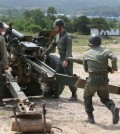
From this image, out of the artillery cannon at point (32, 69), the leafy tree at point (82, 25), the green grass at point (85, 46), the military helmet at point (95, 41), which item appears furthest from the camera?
the leafy tree at point (82, 25)

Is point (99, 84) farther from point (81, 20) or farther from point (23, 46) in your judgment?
point (81, 20)

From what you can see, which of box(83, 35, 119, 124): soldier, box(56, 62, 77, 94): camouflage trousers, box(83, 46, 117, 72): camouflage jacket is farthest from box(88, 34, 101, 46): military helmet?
box(56, 62, 77, 94): camouflage trousers

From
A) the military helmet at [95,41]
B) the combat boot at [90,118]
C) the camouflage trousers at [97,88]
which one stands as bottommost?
the combat boot at [90,118]

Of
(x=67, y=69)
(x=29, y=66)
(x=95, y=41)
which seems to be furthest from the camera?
(x=67, y=69)

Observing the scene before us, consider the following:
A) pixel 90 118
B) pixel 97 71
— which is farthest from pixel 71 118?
pixel 97 71

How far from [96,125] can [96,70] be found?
0.91 metres

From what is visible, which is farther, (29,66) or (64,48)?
(64,48)

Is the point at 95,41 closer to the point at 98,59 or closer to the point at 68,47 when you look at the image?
the point at 98,59

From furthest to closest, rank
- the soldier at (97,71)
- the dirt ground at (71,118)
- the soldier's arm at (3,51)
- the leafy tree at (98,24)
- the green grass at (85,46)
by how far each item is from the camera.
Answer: the leafy tree at (98,24) < the green grass at (85,46) < the soldier's arm at (3,51) < the soldier at (97,71) < the dirt ground at (71,118)

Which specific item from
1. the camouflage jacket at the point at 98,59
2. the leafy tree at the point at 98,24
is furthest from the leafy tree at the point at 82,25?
the camouflage jacket at the point at 98,59

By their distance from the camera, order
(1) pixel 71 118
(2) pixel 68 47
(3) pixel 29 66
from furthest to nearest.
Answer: (2) pixel 68 47 → (3) pixel 29 66 → (1) pixel 71 118

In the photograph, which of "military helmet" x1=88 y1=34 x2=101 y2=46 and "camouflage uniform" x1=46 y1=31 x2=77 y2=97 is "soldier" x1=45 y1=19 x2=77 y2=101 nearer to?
"camouflage uniform" x1=46 y1=31 x2=77 y2=97

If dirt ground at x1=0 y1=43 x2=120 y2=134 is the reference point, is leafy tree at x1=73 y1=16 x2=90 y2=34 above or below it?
below

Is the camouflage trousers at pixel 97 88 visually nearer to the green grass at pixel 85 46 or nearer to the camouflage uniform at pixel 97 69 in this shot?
the camouflage uniform at pixel 97 69
